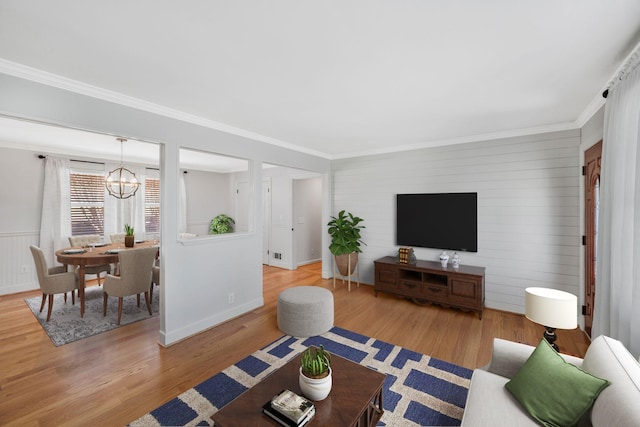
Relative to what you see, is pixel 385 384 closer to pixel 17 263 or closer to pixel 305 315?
pixel 305 315

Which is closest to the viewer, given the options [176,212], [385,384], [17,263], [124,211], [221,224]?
[385,384]

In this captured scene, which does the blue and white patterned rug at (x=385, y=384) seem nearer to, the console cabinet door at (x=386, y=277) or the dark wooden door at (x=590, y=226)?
the console cabinet door at (x=386, y=277)

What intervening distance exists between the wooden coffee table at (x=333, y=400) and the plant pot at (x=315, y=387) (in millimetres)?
41

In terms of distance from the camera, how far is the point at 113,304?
→ 13.0 feet

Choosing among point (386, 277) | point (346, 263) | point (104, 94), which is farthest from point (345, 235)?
point (104, 94)

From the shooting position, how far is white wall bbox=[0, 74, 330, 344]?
208cm

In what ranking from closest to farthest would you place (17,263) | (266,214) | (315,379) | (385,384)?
(315,379)
(385,384)
(17,263)
(266,214)

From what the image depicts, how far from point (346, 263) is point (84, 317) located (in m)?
3.81

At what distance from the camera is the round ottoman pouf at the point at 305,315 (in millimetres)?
2941

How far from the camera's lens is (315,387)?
58.4 inches

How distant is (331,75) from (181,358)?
2911 millimetres


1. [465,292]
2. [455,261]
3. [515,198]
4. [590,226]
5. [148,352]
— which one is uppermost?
[515,198]

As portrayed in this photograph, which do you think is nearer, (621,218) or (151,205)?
(621,218)

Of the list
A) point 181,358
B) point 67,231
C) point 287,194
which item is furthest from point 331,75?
point 67,231
